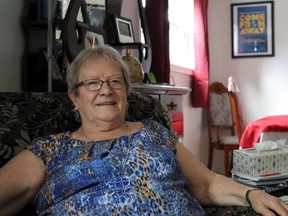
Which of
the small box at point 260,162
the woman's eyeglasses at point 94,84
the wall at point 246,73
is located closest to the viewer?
the woman's eyeglasses at point 94,84

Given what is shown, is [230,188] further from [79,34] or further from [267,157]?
[79,34]

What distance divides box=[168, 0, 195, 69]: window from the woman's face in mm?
2726

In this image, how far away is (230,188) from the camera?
139cm

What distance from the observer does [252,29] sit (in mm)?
5090

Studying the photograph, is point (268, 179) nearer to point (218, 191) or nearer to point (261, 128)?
point (218, 191)

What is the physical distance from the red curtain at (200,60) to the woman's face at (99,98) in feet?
10.7

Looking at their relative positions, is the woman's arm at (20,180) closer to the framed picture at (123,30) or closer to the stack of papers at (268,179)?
the stack of papers at (268,179)

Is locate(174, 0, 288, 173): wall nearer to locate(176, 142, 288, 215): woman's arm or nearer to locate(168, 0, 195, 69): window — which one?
locate(168, 0, 195, 69): window

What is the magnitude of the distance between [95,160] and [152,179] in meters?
0.19

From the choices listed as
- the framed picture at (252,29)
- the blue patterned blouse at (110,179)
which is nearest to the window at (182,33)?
the framed picture at (252,29)

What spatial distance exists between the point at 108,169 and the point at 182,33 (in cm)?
353

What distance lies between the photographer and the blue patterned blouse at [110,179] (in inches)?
48.3

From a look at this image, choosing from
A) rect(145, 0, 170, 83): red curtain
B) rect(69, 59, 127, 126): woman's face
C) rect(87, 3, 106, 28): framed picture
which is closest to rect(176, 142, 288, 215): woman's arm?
rect(69, 59, 127, 126): woman's face

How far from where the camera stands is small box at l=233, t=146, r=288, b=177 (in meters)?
1.55
